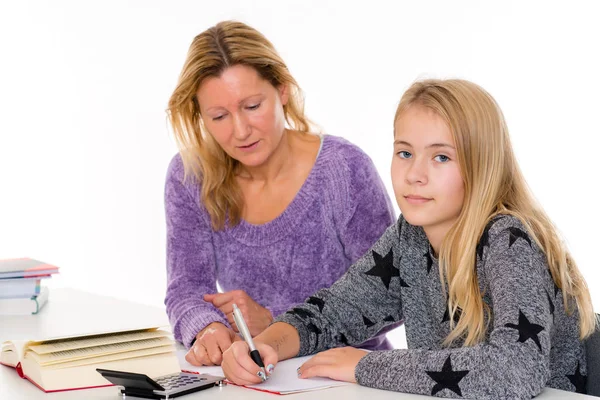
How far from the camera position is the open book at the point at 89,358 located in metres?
1.38

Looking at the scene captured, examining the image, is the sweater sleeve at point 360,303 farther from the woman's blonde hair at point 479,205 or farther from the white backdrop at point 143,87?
the white backdrop at point 143,87

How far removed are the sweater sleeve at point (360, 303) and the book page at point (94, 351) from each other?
1.06 feet

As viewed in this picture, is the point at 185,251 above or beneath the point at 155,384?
above

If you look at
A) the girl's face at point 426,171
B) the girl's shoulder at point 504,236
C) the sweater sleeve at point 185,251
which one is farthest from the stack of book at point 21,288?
the girl's shoulder at point 504,236

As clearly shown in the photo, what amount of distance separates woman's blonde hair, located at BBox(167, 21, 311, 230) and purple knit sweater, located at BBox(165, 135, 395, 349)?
0.14ft

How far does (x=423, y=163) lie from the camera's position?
5.05 feet

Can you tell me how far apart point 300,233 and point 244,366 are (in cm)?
76

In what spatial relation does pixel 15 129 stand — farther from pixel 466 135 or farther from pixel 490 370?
pixel 490 370

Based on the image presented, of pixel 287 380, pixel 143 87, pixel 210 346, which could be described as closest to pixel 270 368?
pixel 287 380

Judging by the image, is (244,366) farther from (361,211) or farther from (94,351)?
(361,211)

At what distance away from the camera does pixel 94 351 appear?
56.4 inches

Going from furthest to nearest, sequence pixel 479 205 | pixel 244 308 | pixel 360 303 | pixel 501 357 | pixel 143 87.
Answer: pixel 143 87, pixel 244 308, pixel 360 303, pixel 479 205, pixel 501 357

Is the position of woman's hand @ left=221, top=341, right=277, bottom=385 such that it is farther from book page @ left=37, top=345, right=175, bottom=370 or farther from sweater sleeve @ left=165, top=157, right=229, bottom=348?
sweater sleeve @ left=165, top=157, right=229, bottom=348

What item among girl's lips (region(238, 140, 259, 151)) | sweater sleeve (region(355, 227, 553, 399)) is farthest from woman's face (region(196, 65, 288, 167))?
sweater sleeve (region(355, 227, 553, 399))
